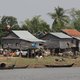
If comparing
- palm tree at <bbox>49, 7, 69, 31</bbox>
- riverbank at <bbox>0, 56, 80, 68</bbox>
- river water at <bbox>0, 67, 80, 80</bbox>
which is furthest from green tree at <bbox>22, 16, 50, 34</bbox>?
river water at <bbox>0, 67, 80, 80</bbox>

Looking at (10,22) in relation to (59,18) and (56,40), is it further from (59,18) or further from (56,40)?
(56,40)

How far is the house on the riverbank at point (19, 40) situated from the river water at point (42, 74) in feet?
50.0

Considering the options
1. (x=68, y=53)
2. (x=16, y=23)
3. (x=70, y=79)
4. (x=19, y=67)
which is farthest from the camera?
(x=16, y=23)

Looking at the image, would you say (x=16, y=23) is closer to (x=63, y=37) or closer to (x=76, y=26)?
(x=76, y=26)

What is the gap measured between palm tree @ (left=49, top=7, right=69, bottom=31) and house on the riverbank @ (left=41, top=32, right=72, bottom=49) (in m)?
7.54

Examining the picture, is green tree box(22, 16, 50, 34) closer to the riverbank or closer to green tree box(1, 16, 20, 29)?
green tree box(1, 16, 20, 29)

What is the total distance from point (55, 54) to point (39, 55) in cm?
669

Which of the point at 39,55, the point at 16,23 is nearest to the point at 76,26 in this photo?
the point at 16,23

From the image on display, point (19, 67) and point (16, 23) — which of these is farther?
point (16, 23)

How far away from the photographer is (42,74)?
56969 millimetres

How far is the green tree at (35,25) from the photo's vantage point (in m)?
91.2

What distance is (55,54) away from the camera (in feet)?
268

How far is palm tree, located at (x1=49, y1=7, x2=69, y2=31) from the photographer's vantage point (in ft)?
305

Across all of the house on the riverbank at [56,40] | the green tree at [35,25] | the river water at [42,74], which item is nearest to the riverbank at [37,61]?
the river water at [42,74]
